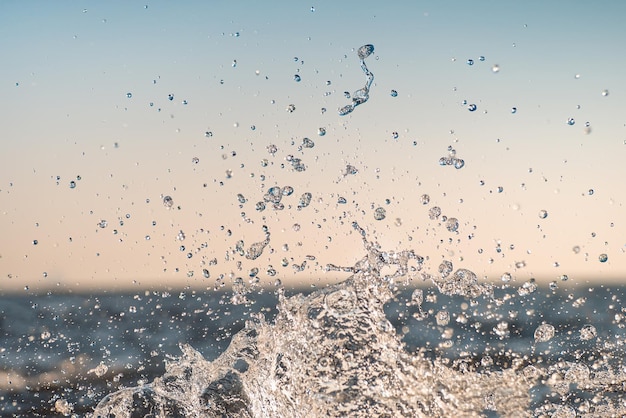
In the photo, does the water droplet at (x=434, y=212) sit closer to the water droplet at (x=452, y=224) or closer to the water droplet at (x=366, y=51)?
the water droplet at (x=452, y=224)

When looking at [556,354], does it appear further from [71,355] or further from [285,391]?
[285,391]

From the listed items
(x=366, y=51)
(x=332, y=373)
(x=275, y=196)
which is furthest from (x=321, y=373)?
(x=366, y=51)

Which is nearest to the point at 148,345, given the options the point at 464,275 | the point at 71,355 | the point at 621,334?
the point at 71,355

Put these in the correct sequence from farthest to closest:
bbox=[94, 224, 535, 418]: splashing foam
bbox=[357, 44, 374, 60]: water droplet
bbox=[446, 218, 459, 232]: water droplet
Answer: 1. bbox=[446, 218, 459, 232]: water droplet
2. bbox=[357, 44, 374, 60]: water droplet
3. bbox=[94, 224, 535, 418]: splashing foam

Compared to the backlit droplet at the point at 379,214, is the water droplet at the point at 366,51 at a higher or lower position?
higher

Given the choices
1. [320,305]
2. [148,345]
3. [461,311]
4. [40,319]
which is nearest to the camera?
[320,305]

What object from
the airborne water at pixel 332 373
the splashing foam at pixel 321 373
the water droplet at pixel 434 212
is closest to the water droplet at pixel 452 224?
the water droplet at pixel 434 212

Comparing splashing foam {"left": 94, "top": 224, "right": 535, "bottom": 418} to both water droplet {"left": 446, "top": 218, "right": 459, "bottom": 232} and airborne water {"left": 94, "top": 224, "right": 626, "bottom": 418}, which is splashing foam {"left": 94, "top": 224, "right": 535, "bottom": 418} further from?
water droplet {"left": 446, "top": 218, "right": 459, "bottom": 232}

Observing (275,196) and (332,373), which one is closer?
(332,373)

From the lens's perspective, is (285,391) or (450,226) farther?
(450,226)

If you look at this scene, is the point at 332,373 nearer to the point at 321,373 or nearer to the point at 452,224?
the point at 321,373

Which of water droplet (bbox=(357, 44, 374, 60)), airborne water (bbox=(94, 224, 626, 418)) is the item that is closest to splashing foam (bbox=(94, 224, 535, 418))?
airborne water (bbox=(94, 224, 626, 418))

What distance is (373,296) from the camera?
21.1ft

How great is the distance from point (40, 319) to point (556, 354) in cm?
3597
